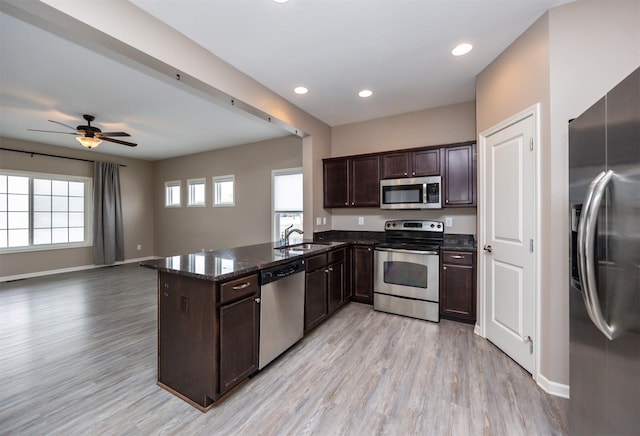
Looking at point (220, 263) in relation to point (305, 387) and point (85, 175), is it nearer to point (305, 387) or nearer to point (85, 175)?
point (305, 387)

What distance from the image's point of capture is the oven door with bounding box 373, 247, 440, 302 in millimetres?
3164

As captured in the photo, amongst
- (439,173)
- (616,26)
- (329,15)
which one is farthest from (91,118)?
(616,26)

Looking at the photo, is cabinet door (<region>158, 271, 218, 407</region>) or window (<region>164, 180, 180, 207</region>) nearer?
cabinet door (<region>158, 271, 218, 407</region>)

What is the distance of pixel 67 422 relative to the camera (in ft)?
5.53

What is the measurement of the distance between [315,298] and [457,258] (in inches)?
67.2

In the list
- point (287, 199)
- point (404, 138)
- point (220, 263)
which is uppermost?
point (404, 138)

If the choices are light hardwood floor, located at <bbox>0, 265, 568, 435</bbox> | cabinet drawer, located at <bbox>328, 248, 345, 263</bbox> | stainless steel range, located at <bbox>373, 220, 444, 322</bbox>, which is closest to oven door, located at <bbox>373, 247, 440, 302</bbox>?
stainless steel range, located at <bbox>373, 220, 444, 322</bbox>

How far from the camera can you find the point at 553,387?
1.94m

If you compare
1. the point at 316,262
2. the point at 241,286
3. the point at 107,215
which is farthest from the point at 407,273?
the point at 107,215

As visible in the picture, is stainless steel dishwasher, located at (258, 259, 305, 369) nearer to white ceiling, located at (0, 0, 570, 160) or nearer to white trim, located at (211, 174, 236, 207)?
white ceiling, located at (0, 0, 570, 160)

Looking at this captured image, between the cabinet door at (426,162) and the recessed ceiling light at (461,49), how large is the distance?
116cm

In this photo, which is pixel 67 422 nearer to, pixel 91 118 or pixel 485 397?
pixel 485 397

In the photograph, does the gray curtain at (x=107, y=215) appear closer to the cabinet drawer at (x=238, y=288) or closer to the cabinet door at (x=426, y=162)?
the cabinet drawer at (x=238, y=288)

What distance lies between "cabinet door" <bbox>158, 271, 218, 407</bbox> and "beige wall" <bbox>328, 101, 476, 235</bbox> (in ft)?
8.38
